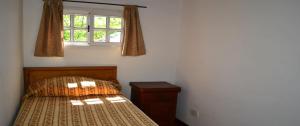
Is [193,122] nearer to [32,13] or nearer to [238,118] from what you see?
[238,118]

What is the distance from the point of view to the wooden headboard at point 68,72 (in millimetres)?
3107

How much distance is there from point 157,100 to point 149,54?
2.33ft

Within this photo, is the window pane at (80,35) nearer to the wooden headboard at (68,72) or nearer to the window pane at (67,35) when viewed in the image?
the window pane at (67,35)

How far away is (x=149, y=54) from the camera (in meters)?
3.66

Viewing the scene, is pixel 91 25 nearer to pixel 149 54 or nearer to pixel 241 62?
pixel 149 54

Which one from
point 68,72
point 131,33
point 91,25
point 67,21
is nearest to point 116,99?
point 68,72

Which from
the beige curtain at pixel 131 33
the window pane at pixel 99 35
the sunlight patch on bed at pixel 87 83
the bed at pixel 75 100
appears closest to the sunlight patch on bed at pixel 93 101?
the bed at pixel 75 100

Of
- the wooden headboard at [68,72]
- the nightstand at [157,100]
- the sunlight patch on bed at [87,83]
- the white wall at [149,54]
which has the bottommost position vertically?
the nightstand at [157,100]

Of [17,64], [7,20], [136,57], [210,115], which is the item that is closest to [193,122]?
[210,115]

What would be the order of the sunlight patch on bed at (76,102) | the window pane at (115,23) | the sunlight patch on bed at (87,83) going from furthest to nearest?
the window pane at (115,23)
the sunlight patch on bed at (87,83)
the sunlight patch on bed at (76,102)

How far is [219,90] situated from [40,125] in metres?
1.87

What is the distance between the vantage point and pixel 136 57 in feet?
11.8

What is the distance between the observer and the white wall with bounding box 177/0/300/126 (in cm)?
209

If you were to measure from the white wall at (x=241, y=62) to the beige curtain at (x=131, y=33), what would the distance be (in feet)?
2.24
